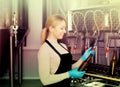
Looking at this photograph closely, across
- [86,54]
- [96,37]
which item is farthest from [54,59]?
[96,37]

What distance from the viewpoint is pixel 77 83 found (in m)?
1.43

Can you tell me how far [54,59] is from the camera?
126 centimetres

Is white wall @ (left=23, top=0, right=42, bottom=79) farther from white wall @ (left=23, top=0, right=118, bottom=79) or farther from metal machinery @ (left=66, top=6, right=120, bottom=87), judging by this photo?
metal machinery @ (left=66, top=6, right=120, bottom=87)

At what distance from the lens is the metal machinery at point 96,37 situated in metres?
1.40

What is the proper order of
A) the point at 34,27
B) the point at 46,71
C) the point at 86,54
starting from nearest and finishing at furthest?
1. the point at 46,71
2. the point at 86,54
3. the point at 34,27

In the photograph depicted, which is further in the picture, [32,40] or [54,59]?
[32,40]

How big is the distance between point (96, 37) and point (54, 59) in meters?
0.33

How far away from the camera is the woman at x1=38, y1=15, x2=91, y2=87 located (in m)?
1.22

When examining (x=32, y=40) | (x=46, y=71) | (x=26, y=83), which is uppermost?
(x=32, y=40)

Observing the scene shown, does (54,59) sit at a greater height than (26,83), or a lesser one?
greater

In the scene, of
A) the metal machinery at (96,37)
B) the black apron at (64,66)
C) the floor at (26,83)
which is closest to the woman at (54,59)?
the black apron at (64,66)

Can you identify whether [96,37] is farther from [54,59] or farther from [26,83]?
[26,83]

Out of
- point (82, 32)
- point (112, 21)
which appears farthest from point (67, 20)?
point (112, 21)

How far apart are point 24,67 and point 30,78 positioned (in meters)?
0.08
